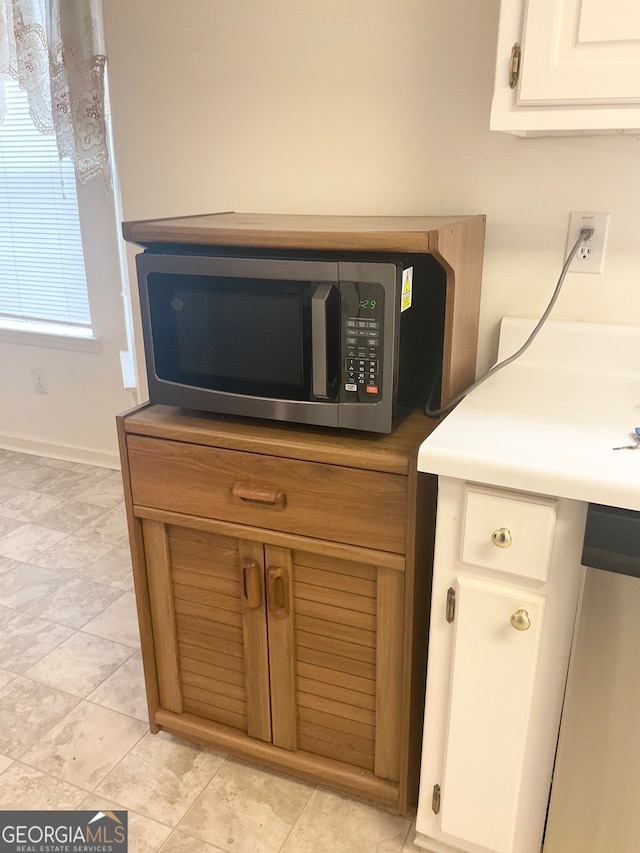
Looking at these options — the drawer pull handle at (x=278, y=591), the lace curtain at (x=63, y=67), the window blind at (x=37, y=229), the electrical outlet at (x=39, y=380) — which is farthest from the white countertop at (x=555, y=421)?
the electrical outlet at (x=39, y=380)

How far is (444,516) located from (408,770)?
23.1 inches

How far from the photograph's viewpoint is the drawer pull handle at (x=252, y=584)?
4.53 ft

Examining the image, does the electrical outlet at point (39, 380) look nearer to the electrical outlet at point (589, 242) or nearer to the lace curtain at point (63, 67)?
the lace curtain at point (63, 67)

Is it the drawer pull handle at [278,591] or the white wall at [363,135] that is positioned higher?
the white wall at [363,135]

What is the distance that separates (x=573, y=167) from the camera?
4.56 ft

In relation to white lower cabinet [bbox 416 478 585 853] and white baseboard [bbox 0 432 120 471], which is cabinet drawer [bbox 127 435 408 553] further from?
white baseboard [bbox 0 432 120 471]

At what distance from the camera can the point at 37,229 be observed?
3051 millimetres

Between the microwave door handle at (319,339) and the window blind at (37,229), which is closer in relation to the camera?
the microwave door handle at (319,339)

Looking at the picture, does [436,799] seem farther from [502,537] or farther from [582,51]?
[582,51]

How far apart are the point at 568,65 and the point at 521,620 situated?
0.87 metres

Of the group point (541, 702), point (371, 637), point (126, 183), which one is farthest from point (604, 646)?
point (126, 183)

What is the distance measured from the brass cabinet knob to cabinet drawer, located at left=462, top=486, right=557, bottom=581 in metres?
0.07

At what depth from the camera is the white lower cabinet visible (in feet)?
3.54

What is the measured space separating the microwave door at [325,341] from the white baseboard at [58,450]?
215 cm
